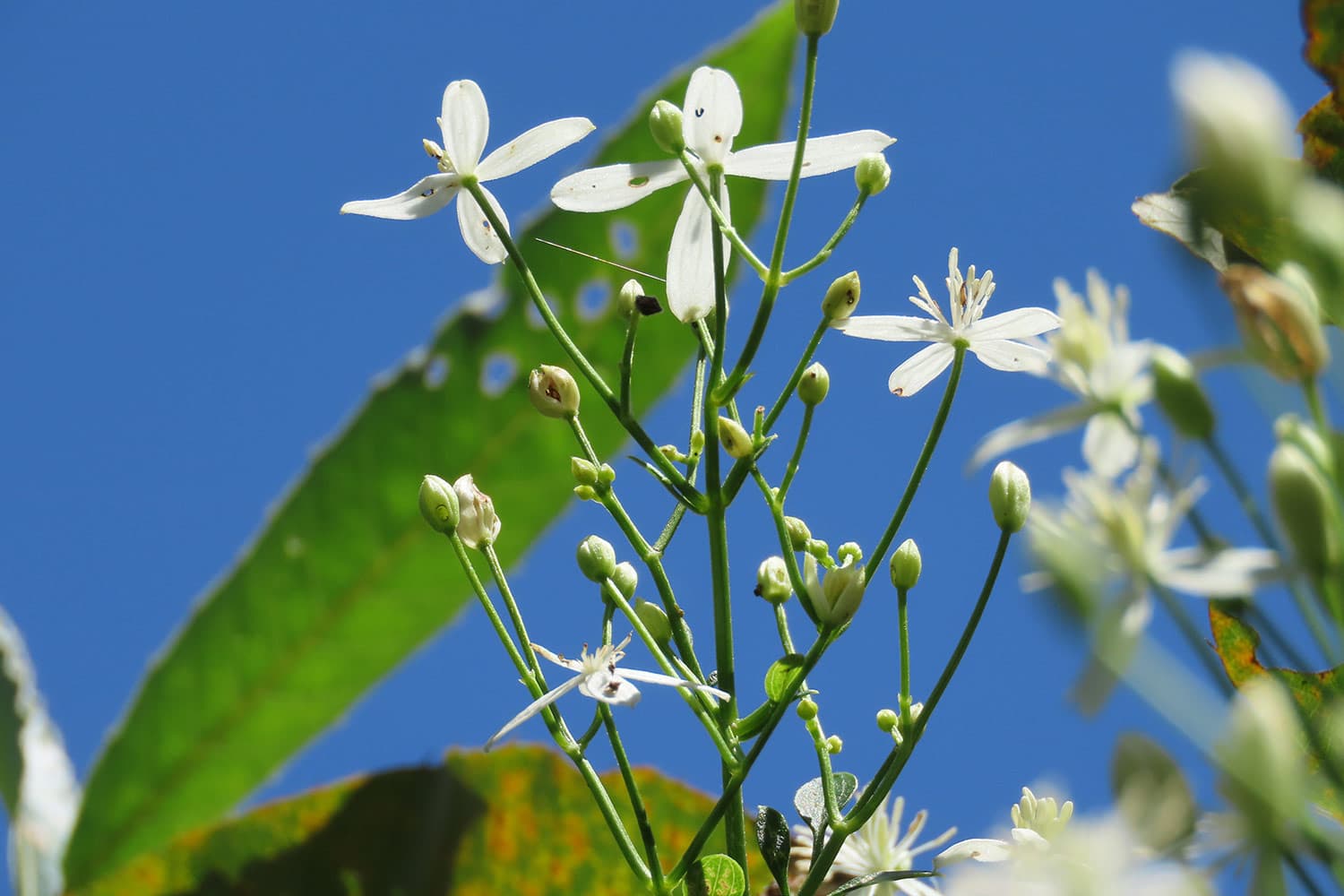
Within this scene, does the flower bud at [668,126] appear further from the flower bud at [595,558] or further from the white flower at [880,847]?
the white flower at [880,847]

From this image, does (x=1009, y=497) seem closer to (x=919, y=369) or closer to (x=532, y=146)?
(x=919, y=369)

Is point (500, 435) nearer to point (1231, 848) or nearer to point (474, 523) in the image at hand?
point (474, 523)

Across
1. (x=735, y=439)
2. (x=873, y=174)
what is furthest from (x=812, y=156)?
(x=735, y=439)

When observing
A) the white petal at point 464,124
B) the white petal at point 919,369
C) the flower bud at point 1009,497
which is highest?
the white petal at point 464,124

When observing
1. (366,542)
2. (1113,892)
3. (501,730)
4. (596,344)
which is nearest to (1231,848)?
(1113,892)

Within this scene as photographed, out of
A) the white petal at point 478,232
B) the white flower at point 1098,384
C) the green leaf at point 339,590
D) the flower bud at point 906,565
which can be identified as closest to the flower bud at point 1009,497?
the flower bud at point 906,565

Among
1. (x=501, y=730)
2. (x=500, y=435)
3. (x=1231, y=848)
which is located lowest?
(x=1231, y=848)

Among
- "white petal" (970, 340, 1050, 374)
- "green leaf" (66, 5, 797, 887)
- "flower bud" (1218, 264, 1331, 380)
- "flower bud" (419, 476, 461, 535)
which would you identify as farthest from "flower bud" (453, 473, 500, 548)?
"green leaf" (66, 5, 797, 887)
